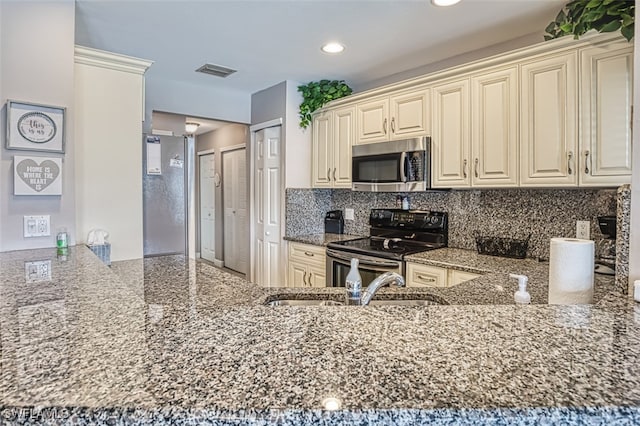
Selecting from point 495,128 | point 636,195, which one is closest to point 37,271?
point 636,195

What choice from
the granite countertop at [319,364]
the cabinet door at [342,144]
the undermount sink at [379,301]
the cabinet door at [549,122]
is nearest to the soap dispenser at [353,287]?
the undermount sink at [379,301]

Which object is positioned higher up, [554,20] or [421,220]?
[554,20]

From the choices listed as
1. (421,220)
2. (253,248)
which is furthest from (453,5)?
(253,248)

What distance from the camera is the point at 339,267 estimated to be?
316 cm

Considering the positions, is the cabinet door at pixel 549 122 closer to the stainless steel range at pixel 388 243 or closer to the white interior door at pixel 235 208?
the stainless steel range at pixel 388 243

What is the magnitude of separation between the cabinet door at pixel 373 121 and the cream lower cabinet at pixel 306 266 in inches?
42.6

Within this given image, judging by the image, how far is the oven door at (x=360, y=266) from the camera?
2756 millimetres

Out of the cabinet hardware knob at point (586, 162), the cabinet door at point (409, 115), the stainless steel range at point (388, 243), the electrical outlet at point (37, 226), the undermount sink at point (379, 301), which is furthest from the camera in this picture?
the cabinet door at point (409, 115)

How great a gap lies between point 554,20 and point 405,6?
978 millimetres

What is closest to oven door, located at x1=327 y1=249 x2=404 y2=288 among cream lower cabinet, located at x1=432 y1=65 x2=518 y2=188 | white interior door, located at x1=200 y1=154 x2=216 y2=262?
cream lower cabinet, located at x1=432 y1=65 x2=518 y2=188

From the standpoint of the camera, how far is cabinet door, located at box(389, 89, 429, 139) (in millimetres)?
2939

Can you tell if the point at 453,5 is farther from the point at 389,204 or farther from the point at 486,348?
the point at 486,348

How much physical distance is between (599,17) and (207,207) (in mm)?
5963

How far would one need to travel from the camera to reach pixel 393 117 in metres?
3.16
